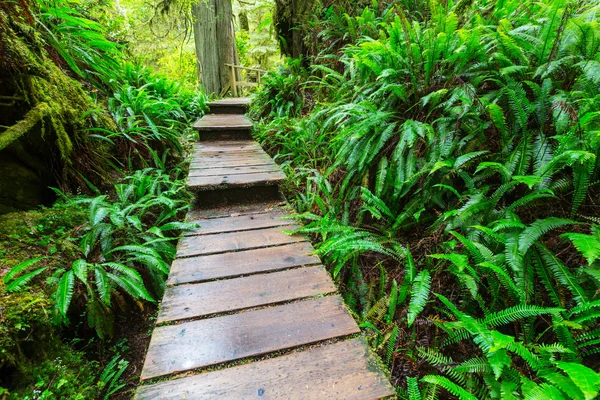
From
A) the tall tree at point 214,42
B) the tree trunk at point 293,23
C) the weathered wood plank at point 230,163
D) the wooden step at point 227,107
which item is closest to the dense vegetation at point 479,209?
the weathered wood plank at point 230,163

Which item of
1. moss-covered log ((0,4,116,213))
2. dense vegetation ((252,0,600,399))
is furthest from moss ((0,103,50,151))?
Answer: dense vegetation ((252,0,600,399))

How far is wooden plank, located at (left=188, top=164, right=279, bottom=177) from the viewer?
3121mm

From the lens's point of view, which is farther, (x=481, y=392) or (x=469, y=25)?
(x=469, y=25)

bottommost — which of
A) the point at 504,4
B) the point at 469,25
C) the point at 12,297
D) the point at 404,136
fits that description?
the point at 12,297

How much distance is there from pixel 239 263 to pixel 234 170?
1.54 metres

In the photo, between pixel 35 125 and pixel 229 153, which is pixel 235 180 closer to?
pixel 229 153

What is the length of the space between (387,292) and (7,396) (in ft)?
6.86

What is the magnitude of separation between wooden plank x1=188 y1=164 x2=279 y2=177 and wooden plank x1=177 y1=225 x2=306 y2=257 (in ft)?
3.23

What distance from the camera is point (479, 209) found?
1.71 metres

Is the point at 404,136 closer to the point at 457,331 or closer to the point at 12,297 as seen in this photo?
the point at 457,331

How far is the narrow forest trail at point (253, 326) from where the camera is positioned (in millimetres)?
1232

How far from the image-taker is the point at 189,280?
6.07ft

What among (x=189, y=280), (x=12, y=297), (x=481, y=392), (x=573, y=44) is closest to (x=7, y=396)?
(x=12, y=297)

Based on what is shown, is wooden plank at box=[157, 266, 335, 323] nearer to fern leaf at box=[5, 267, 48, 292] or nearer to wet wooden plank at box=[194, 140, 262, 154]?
fern leaf at box=[5, 267, 48, 292]
